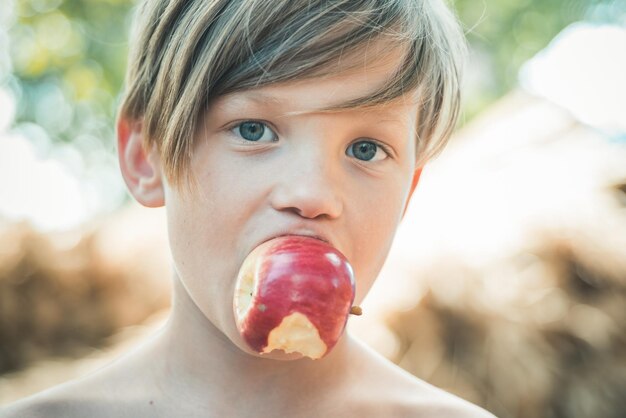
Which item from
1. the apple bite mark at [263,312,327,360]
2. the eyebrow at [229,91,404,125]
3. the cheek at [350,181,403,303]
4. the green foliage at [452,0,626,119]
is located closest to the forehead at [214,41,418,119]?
the eyebrow at [229,91,404,125]

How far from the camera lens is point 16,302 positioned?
9.44 feet

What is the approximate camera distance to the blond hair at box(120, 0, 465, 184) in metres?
1.08

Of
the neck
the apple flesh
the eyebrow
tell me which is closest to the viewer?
the apple flesh

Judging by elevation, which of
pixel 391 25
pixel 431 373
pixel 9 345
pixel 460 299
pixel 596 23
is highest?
pixel 391 25

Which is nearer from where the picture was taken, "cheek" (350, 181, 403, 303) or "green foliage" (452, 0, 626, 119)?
"cheek" (350, 181, 403, 303)

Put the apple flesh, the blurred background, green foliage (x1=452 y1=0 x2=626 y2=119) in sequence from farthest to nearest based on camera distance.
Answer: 1. green foliage (x1=452 y1=0 x2=626 y2=119)
2. the blurred background
3. the apple flesh

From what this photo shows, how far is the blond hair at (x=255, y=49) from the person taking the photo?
1079mm

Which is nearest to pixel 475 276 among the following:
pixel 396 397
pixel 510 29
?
pixel 396 397

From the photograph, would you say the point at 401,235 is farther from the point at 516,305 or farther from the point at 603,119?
the point at 603,119

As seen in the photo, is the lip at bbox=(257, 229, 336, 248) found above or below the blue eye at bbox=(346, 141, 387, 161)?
below

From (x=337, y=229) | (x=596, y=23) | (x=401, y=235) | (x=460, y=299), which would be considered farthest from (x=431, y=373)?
(x=596, y=23)

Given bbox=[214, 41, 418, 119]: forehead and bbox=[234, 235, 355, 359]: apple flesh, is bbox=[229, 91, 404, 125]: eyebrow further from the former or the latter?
bbox=[234, 235, 355, 359]: apple flesh

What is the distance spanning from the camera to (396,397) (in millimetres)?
1385

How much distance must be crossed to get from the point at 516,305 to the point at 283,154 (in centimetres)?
153
